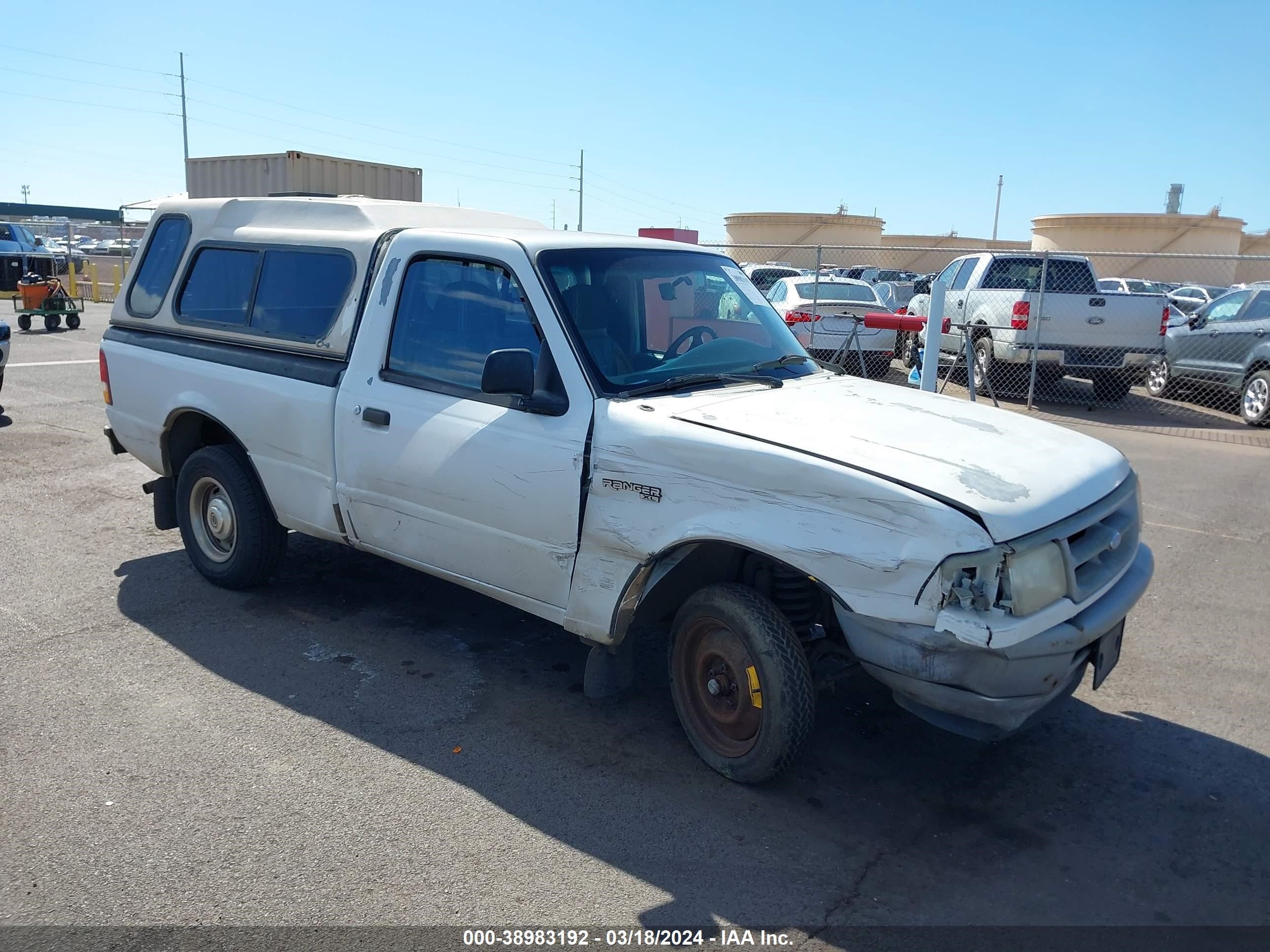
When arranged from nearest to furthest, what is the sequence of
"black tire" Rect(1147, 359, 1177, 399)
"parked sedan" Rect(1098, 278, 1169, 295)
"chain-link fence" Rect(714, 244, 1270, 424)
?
"chain-link fence" Rect(714, 244, 1270, 424)
"black tire" Rect(1147, 359, 1177, 399)
"parked sedan" Rect(1098, 278, 1169, 295)

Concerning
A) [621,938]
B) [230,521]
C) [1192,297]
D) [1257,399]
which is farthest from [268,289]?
[1192,297]

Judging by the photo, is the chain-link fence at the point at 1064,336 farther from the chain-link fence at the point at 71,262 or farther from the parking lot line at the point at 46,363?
the chain-link fence at the point at 71,262

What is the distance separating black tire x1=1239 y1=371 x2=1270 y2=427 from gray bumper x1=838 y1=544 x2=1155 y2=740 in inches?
434

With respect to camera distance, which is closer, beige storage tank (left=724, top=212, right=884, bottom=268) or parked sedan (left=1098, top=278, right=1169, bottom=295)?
parked sedan (left=1098, top=278, right=1169, bottom=295)

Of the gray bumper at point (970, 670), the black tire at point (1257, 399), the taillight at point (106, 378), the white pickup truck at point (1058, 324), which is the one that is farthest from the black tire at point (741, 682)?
the black tire at point (1257, 399)

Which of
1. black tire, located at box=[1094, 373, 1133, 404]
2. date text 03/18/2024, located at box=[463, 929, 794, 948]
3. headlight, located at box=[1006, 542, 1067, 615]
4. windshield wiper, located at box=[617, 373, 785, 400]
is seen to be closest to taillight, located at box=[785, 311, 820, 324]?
black tire, located at box=[1094, 373, 1133, 404]

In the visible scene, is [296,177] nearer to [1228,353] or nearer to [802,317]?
[802,317]

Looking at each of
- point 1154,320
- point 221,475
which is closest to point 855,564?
point 221,475

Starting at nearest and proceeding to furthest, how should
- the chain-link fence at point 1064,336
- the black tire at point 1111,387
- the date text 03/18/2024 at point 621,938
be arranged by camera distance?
the date text 03/18/2024 at point 621,938, the chain-link fence at point 1064,336, the black tire at point 1111,387

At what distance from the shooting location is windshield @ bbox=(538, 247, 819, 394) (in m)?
4.25

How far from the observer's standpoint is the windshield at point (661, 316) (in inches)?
167

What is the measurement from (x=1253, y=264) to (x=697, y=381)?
173ft

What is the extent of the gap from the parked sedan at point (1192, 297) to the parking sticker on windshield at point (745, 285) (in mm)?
19649

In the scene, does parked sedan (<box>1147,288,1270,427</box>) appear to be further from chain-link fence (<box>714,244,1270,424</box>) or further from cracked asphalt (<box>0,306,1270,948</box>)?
cracked asphalt (<box>0,306,1270,948</box>)
